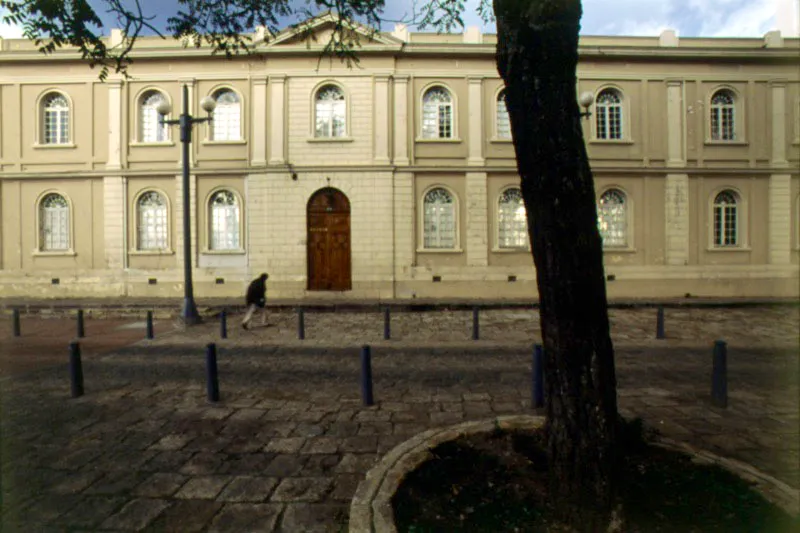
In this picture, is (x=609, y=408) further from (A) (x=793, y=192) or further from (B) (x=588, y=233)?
(A) (x=793, y=192)

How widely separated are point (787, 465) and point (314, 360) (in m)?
6.57

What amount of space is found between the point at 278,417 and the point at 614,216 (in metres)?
16.9

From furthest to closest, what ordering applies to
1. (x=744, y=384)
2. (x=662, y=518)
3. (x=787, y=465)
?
(x=744, y=384) < (x=787, y=465) < (x=662, y=518)

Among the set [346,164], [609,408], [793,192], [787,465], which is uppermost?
[346,164]

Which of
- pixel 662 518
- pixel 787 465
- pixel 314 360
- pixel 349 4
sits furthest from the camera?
pixel 314 360

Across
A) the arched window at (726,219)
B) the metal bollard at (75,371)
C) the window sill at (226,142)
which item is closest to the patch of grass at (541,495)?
the metal bollard at (75,371)

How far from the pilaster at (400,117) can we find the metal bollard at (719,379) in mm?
13493

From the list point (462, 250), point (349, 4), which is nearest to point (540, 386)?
point (349, 4)

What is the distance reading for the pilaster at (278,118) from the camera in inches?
669

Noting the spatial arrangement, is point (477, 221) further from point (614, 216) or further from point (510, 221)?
point (614, 216)

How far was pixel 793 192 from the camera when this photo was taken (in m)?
17.9

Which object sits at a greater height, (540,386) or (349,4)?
(349,4)

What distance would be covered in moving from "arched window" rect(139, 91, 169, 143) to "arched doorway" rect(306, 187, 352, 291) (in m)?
7.01

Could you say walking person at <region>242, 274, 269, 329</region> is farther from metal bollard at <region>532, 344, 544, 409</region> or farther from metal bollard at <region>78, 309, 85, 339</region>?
metal bollard at <region>532, 344, 544, 409</region>
